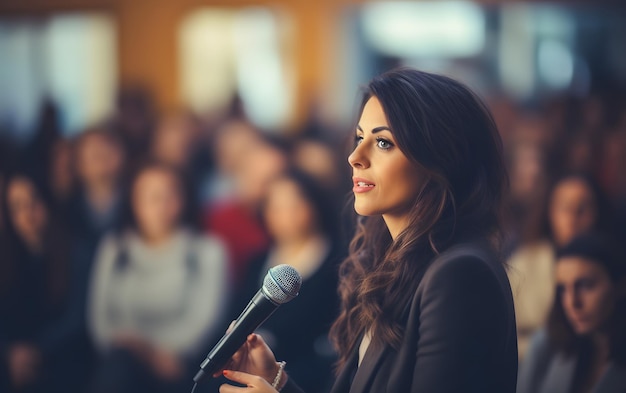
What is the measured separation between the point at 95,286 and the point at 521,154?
2.92 meters

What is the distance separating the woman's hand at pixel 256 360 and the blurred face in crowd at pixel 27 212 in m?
3.10

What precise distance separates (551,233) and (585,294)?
116cm

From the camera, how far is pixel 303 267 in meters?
4.59

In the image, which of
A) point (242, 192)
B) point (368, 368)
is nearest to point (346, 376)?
point (368, 368)

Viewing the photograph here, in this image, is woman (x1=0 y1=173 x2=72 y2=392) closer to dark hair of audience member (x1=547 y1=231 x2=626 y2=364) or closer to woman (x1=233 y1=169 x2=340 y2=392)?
woman (x1=233 y1=169 x2=340 y2=392)

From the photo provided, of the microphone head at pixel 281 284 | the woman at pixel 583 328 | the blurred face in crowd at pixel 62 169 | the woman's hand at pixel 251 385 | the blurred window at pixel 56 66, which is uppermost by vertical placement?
the microphone head at pixel 281 284

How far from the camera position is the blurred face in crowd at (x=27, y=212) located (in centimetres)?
495

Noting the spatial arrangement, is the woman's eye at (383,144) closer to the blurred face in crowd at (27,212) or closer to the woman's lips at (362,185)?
the woman's lips at (362,185)

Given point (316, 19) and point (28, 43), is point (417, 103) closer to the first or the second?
point (316, 19)

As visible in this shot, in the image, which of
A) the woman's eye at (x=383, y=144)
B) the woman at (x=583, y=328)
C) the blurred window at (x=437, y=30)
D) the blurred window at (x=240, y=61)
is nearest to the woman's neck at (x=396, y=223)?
the woman's eye at (x=383, y=144)

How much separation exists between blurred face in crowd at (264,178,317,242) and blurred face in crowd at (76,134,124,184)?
150 cm

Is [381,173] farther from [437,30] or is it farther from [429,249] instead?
[437,30]

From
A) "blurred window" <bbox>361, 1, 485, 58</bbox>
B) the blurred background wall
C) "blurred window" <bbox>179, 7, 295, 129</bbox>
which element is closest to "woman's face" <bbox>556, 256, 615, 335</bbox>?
the blurred background wall

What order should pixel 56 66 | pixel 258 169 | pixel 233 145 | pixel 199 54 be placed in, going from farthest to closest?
pixel 56 66, pixel 199 54, pixel 233 145, pixel 258 169
